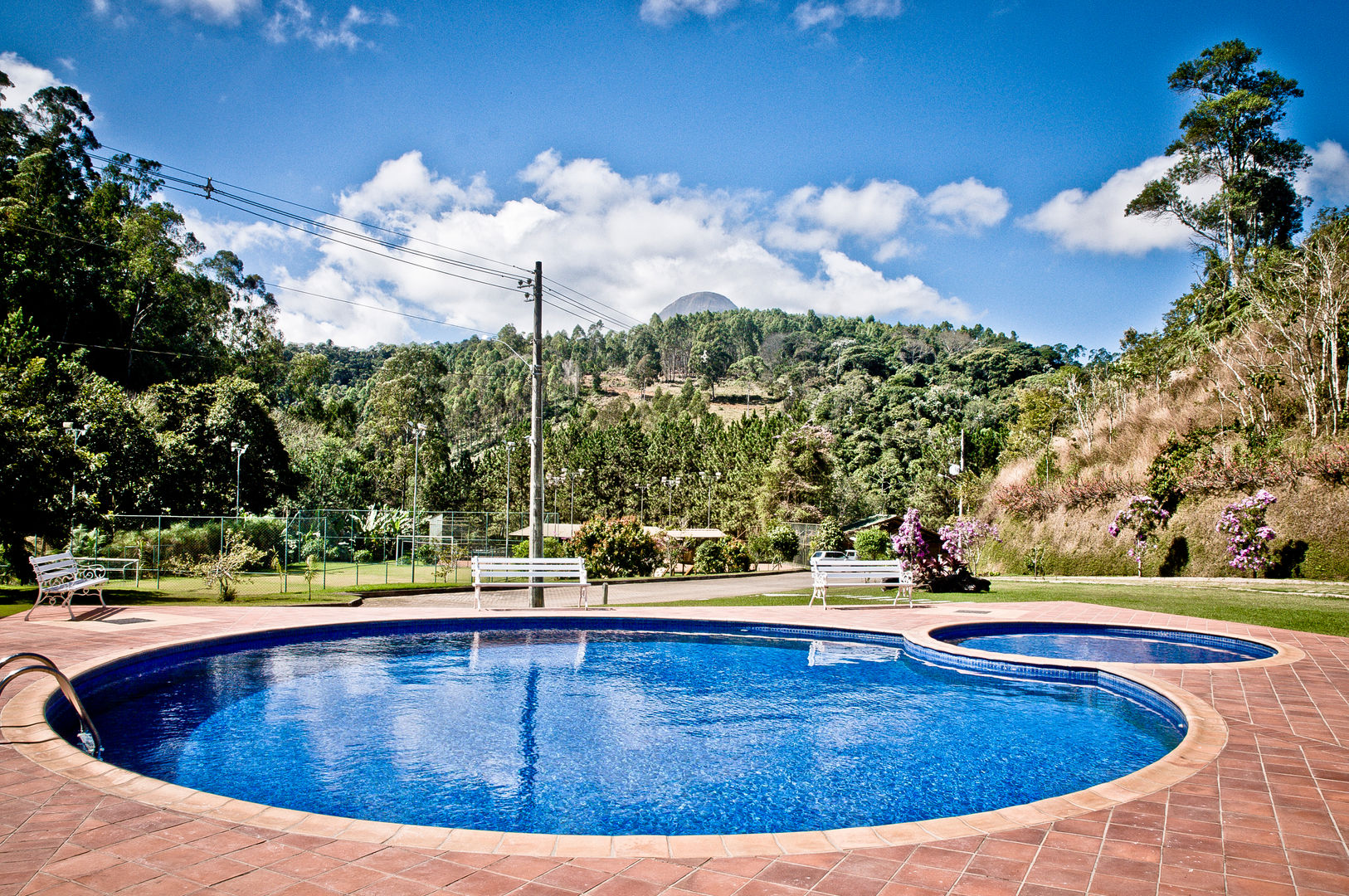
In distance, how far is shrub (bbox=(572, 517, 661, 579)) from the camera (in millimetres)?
24828

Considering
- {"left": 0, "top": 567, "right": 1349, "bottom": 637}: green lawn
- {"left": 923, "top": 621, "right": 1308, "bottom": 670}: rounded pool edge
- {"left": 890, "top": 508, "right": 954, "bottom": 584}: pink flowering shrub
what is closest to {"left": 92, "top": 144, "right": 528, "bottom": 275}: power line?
{"left": 0, "top": 567, "right": 1349, "bottom": 637}: green lawn

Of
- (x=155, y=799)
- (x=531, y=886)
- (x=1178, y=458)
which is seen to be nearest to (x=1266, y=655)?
(x=531, y=886)

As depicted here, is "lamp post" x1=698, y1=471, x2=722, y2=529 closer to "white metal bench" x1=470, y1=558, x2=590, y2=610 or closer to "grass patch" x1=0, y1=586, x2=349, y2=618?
"grass patch" x1=0, y1=586, x2=349, y2=618

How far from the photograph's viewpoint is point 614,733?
6367 mm

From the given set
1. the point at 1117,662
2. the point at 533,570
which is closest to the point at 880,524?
the point at 533,570

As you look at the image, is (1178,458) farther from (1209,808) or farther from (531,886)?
(531,886)

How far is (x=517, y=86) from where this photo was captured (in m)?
16.2

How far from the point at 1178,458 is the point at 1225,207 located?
66.3 ft

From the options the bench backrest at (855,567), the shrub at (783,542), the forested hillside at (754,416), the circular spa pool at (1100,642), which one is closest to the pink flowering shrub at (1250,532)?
the forested hillside at (754,416)

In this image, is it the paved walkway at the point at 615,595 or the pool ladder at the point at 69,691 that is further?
the paved walkway at the point at 615,595

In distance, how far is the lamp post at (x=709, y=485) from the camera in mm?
50122

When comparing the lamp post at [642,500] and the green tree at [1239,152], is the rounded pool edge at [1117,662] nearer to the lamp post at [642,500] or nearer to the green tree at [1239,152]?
the green tree at [1239,152]

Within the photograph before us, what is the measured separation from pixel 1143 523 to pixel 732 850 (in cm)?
2121

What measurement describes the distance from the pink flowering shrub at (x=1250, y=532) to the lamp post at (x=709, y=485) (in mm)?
34316
